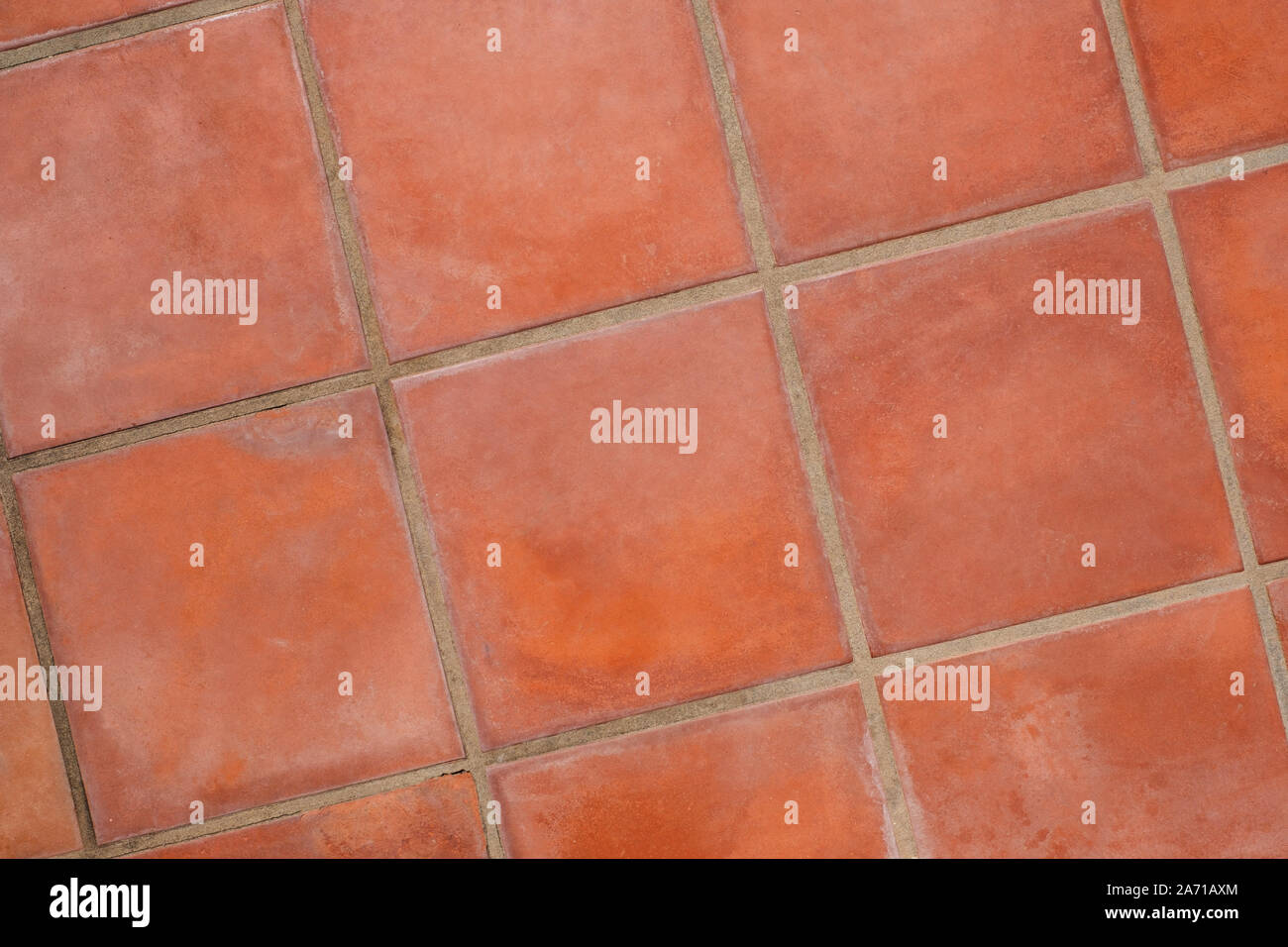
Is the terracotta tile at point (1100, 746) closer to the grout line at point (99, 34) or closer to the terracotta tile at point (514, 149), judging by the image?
the terracotta tile at point (514, 149)

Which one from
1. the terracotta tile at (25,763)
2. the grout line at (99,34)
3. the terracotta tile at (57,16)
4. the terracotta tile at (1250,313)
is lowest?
the terracotta tile at (25,763)

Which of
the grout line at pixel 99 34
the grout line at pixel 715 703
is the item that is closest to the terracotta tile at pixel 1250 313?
the grout line at pixel 715 703

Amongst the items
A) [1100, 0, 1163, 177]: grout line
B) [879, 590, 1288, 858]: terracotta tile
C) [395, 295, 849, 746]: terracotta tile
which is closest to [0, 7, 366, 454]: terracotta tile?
[395, 295, 849, 746]: terracotta tile

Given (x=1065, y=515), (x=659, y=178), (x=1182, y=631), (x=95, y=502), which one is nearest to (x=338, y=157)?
(x=659, y=178)

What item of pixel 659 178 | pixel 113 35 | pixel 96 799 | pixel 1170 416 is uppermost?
pixel 113 35

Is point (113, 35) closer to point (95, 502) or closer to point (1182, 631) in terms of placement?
point (95, 502)

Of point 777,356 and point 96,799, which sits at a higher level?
point 777,356
